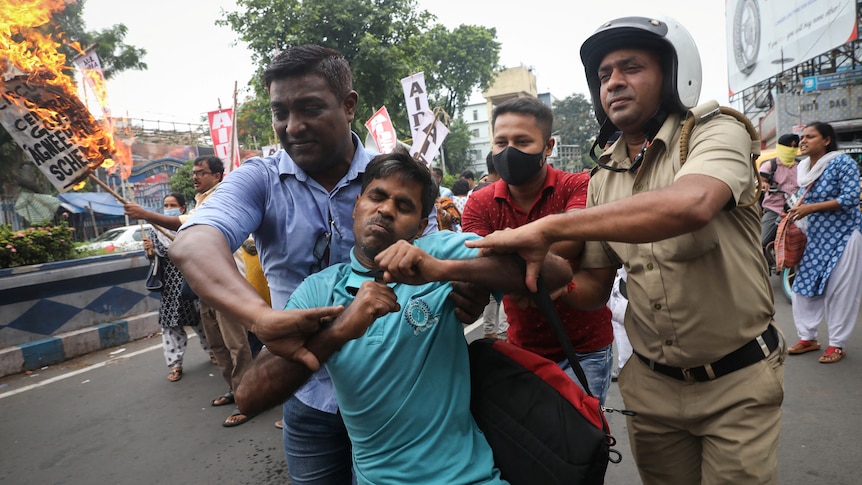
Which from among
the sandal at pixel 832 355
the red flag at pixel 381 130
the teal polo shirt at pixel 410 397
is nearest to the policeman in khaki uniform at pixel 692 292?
the teal polo shirt at pixel 410 397

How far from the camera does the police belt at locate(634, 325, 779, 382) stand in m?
1.78

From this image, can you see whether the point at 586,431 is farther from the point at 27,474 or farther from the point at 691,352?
Answer: the point at 27,474

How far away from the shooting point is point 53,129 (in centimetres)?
407

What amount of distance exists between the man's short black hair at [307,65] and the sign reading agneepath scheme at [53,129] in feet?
10.3

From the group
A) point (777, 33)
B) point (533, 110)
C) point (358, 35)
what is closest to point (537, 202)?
point (533, 110)

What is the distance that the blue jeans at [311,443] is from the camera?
1844 millimetres

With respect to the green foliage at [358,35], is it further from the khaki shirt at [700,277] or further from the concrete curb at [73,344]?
the khaki shirt at [700,277]

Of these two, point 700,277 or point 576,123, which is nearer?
point 700,277

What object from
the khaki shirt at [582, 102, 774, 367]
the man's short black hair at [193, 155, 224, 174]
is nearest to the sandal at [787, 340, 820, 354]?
the khaki shirt at [582, 102, 774, 367]

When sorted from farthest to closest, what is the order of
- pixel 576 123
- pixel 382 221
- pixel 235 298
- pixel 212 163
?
pixel 576 123, pixel 212 163, pixel 382 221, pixel 235 298

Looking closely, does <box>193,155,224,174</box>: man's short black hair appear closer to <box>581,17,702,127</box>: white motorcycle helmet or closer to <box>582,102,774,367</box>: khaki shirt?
<box>581,17,702,127</box>: white motorcycle helmet

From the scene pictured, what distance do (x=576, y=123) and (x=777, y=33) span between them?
34503mm

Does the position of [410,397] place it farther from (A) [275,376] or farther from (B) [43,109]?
(B) [43,109]

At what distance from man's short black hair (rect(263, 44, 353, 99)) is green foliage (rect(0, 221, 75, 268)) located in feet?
23.2
